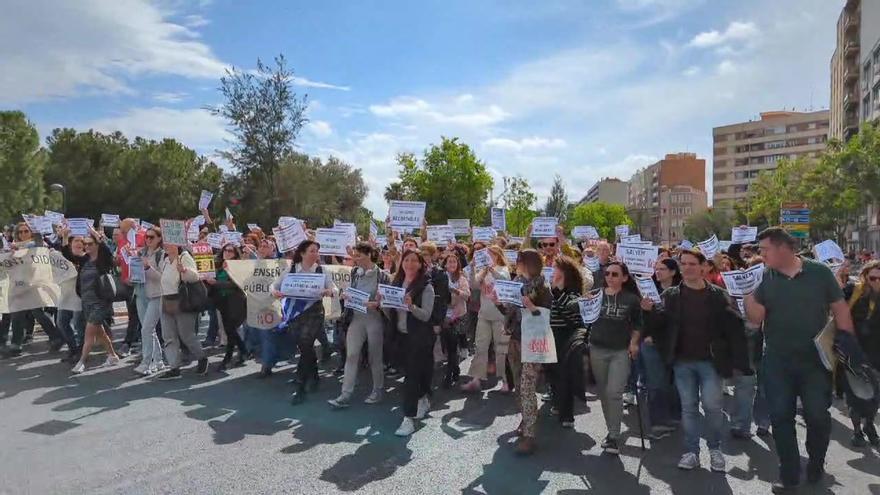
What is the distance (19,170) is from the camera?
3897 centimetres

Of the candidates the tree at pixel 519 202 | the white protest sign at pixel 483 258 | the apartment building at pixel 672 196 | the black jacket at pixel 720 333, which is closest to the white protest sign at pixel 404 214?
the white protest sign at pixel 483 258

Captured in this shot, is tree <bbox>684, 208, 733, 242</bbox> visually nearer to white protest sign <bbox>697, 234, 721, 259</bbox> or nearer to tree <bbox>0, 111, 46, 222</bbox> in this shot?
tree <bbox>0, 111, 46, 222</bbox>

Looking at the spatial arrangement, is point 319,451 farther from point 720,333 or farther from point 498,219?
point 498,219

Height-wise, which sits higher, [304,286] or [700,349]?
[304,286]

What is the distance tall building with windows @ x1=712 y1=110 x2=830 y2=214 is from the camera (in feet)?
346

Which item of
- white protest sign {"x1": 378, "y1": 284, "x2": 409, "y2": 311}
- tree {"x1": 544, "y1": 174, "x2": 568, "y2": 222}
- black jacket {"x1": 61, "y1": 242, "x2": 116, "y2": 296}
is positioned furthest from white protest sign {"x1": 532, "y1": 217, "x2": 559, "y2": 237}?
tree {"x1": 544, "y1": 174, "x2": 568, "y2": 222}

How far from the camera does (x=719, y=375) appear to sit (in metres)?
5.28

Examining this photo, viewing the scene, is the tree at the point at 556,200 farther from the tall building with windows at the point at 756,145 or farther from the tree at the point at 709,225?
the tall building with windows at the point at 756,145

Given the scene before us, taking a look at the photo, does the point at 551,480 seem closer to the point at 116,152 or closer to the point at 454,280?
the point at 454,280

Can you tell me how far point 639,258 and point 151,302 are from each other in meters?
6.14

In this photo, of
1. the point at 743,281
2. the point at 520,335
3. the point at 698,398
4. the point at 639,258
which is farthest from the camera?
the point at 639,258

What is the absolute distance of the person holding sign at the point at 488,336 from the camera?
792 centimetres

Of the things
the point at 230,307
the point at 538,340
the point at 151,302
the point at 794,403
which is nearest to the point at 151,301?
the point at 151,302

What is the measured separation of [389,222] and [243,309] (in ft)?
8.05
